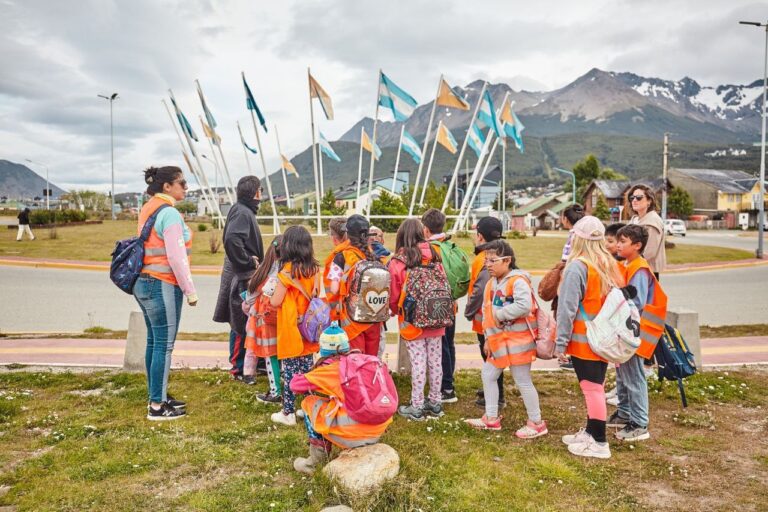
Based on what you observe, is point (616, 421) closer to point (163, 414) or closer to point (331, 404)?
point (331, 404)

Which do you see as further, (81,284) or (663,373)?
(81,284)

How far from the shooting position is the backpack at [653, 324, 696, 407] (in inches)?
189

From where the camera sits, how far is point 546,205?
8531 centimetres

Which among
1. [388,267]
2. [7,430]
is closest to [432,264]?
[388,267]

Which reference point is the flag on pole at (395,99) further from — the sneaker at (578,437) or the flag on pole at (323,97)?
the sneaker at (578,437)

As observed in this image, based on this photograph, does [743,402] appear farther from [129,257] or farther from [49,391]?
[49,391]

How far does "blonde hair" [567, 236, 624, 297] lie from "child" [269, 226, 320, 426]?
2.04 metres

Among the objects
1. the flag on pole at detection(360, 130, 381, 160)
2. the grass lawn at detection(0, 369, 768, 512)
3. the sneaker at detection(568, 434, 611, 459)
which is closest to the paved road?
the grass lawn at detection(0, 369, 768, 512)

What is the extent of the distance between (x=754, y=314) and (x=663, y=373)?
23.1ft

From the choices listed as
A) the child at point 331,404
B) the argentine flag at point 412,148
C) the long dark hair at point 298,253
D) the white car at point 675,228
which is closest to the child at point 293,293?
the long dark hair at point 298,253

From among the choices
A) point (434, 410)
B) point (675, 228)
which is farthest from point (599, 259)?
→ point (675, 228)

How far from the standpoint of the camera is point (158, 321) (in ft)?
15.4

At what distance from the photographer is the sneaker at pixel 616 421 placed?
192 inches

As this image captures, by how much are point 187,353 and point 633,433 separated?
527 cm
